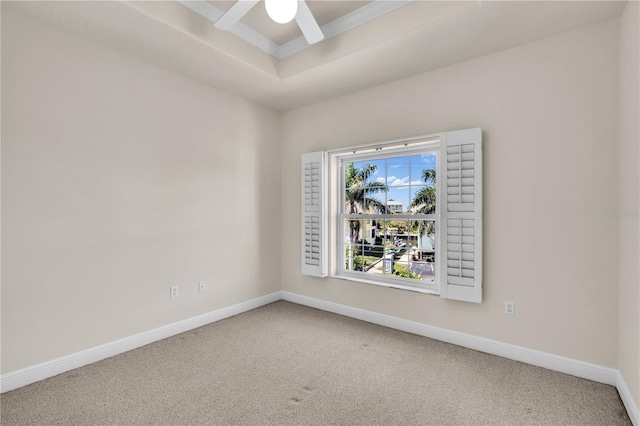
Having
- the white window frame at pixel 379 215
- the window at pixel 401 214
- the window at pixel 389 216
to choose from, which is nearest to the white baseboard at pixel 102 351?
the window at pixel 401 214

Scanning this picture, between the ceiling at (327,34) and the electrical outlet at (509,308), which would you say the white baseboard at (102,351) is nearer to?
the ceiling at (327,34)

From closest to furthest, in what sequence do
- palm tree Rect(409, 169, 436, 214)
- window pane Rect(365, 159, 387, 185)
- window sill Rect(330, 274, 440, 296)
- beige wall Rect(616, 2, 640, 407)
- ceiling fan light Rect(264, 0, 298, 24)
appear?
ceiling fan light Rect(264, 0, 298, 24) → beige wall Rect(616, 2, 640, 407) → window sill Rect(330, 274, 440, 296) → palm tree Rect(409, 169, 436, 214) → window pane Rect(365, 159, 387, 185)

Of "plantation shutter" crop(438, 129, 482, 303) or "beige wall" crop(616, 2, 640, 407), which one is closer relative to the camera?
"beige wall" crop(616, 2, 640, 407)

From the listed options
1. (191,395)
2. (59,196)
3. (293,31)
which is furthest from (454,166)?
(59,196)

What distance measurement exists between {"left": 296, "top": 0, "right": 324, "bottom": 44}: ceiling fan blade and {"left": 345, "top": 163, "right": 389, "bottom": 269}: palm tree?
168 centimetres

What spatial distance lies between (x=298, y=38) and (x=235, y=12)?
1.09 metres

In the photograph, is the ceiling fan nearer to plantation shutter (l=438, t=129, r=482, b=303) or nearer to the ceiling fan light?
the ceiling fan light

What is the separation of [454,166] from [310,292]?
223 cm

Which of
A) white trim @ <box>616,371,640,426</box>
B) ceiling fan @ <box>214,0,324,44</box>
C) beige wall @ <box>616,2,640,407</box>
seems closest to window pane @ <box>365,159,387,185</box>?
ceiling fan @ <box>214,0,324,44</box>

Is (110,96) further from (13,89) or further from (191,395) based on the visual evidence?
(191,395)

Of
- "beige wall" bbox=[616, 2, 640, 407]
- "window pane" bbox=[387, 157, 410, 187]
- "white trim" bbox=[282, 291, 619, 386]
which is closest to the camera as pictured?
"beige wall" bbox=[616, 2, 640, 407]

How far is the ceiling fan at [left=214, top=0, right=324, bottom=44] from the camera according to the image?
1.69 metres

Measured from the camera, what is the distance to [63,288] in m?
2.31

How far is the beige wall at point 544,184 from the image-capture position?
219 centimetres
